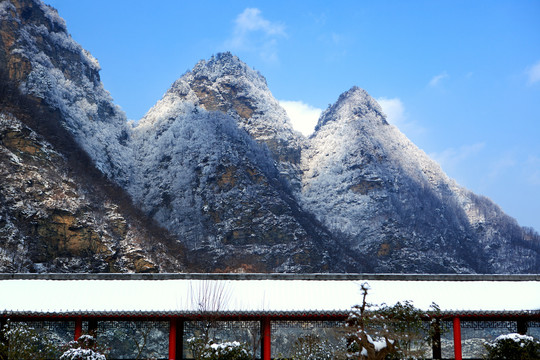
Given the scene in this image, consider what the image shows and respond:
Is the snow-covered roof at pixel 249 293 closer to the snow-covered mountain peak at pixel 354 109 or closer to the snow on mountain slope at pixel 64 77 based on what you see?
the snow on mountain slope at pixel 64 77

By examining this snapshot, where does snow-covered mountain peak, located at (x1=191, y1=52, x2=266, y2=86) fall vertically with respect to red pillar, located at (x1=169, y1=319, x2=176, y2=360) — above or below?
above

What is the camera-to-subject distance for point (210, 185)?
89875 mm

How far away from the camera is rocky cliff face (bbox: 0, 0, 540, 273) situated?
5912cm

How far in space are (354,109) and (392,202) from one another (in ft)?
93.3

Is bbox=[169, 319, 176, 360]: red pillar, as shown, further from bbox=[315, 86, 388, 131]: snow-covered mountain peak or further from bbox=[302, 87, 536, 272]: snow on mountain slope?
bbox=[315, 86, 388, 131]: snow-covered mountain peak

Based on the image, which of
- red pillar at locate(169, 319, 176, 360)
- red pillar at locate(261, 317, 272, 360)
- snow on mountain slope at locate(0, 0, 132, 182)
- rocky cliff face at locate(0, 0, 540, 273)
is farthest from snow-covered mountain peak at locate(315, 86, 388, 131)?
red pillar at locate(169, 319, 176, 360)

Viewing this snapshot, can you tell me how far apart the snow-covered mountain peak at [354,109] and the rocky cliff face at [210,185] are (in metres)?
0.43

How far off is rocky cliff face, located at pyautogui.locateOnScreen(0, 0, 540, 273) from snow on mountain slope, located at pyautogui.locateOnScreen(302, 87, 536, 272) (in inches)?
12.5

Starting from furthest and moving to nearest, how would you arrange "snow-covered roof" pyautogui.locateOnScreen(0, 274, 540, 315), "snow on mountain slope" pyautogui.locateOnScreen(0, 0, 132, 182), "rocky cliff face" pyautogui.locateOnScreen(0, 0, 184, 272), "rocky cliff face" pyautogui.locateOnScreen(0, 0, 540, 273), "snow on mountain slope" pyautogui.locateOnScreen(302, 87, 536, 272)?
"snow on mountain slope" pyautogui.locateOnScreen(302, 87, 536, 272) < "snow on mountain slope" pyautogui.locateOnScreen(0, 0, 132, 182) < "rocky cliff face" pyautogui.locateOnScreen(0, 0, 540, 273) < "rocky cliff face" pyautogui.locateOnScreen(0, 0, 184, 272) < "snow-covered roof" pyautogui.locateOnScreen(0, 274, 540, 315)

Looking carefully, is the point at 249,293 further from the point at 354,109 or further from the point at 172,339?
the point at 354,109

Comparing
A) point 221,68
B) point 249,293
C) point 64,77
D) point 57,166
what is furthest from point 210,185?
point 249,293

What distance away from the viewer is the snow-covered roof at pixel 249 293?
1800 cm

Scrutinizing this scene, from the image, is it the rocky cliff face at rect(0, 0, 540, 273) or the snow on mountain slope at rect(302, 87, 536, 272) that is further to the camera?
the snow on mountain slope at rect(302, 87, 536, 272)

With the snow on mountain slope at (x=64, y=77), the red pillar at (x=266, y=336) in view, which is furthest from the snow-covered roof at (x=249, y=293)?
the snow on mountain slope at (x=64, y=77)
